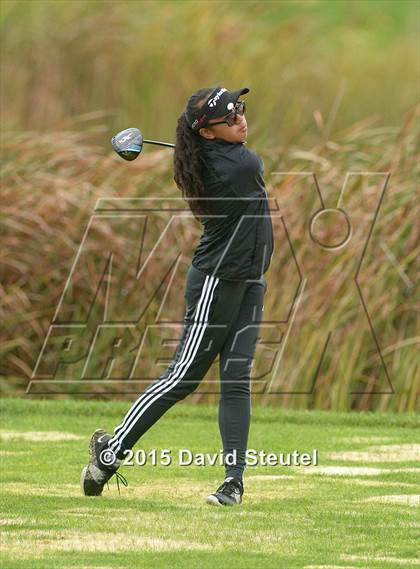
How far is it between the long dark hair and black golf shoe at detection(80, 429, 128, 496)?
3.74 feet

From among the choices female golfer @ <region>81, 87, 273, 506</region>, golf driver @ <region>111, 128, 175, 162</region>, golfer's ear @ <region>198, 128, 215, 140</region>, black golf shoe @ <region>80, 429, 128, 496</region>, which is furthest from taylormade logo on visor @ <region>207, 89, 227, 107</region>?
black golf shoe @ <region>80, 429, 128, 496</region>

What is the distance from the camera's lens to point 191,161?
6770 millimetres

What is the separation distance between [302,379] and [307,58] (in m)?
5.93

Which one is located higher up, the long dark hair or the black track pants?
the long dark hair

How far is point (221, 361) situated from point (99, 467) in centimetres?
73

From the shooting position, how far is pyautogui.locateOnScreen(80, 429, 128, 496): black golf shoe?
6.83 metres

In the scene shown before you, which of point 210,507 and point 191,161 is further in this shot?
point 191,161

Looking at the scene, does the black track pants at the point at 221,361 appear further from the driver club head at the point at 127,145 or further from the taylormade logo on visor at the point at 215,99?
the taylormade logo on visor at the point at 215,99

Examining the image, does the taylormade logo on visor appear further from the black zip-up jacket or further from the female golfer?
the black zip-up jacket

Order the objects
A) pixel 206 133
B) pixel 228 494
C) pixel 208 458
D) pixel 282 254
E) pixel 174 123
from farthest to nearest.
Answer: pixel 174 123
pixel 282 254
pixel 208 458
pixel 206 133
pixel 228 494

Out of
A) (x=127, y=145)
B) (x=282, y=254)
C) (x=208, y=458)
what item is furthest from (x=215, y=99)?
(x=282, y=254)

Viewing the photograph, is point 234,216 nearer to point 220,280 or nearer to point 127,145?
point 220,280

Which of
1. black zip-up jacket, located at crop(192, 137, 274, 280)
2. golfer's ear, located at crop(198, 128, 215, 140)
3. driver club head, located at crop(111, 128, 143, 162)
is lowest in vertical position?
black zip-up jacket, located at crop(192, 137, 274, 280)

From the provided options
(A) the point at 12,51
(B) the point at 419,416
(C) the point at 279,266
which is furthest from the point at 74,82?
(B) the point at 419,416
